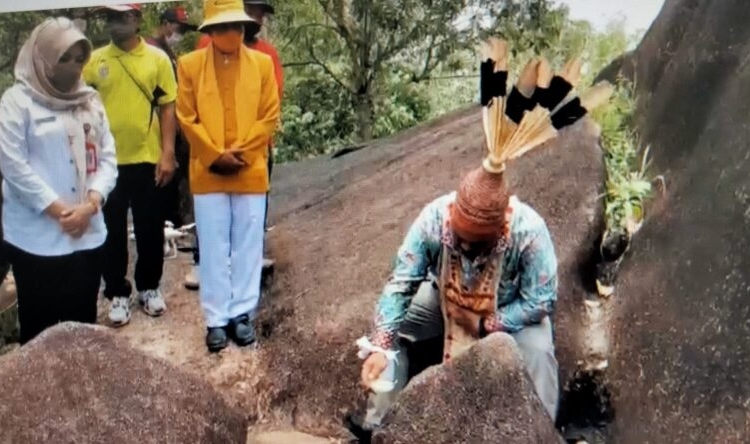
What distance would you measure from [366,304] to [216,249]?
272 mm

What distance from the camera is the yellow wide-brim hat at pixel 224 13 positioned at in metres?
1.82

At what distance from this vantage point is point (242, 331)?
6.19ft

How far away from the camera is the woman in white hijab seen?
1.88m

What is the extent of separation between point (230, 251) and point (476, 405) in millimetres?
528

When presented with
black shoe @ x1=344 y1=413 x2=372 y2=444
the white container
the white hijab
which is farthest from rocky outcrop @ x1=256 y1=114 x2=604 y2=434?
the white hijab

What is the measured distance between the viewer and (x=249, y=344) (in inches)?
74.4

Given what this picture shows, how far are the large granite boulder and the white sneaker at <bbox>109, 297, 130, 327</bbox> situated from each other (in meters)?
0.08

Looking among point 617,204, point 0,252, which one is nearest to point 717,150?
point 617,204

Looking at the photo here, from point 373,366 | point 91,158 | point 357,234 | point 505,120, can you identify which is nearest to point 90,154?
point 91,158

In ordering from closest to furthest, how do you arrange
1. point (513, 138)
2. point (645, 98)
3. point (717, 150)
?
point (513, 138) < point (717, 150) < point (645, 98)

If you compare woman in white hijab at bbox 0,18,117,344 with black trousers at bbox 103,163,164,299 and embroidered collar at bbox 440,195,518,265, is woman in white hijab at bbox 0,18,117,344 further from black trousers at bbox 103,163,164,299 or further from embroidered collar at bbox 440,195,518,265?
embroidered collar at bbox 440,195,518,265

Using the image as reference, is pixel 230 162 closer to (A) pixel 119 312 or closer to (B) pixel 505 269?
(A) pixel 119 312

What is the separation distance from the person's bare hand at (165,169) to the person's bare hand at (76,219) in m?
0.12

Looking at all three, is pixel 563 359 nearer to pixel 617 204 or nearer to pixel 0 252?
pixel 617 204
